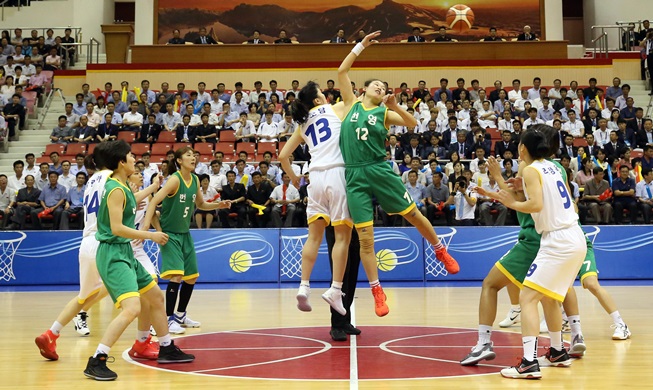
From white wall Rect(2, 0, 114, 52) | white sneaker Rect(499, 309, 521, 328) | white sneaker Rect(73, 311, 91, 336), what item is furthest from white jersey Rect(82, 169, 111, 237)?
white wall Rect(2, 0, 114, 52)

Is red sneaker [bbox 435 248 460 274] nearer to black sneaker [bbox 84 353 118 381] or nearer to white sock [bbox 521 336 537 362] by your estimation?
white sock [bbox 521 336 537 362]

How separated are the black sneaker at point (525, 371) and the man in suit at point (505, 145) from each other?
41.9 ft

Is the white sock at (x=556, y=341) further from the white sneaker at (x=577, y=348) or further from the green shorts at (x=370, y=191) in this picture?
the green shorts at (x=370, y=191)

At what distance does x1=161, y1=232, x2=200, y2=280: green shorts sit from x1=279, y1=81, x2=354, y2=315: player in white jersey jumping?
1.59 meters

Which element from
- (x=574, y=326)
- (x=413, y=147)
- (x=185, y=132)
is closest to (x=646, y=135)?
(x=413, y=147)

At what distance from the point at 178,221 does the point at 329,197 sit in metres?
1.95

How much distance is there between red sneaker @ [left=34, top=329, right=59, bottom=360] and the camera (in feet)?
21.6

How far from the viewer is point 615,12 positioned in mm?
28094

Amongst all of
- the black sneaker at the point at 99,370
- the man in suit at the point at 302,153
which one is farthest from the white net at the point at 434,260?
the black sneaker at the point at 99,370

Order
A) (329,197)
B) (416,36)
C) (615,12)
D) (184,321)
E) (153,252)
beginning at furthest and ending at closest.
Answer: (615,12) < (416,36) < (153,252) < (184,321) < (329,197)

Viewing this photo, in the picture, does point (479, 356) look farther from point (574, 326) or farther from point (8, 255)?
point (8, 255)

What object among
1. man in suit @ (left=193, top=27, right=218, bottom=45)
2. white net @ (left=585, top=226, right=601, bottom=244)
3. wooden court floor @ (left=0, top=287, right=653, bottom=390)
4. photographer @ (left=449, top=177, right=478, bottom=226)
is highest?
man in suit @ (left=193, top=27, right=218, bottom=45)

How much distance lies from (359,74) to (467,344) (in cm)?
1768

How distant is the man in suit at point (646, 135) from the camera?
1912 cm
